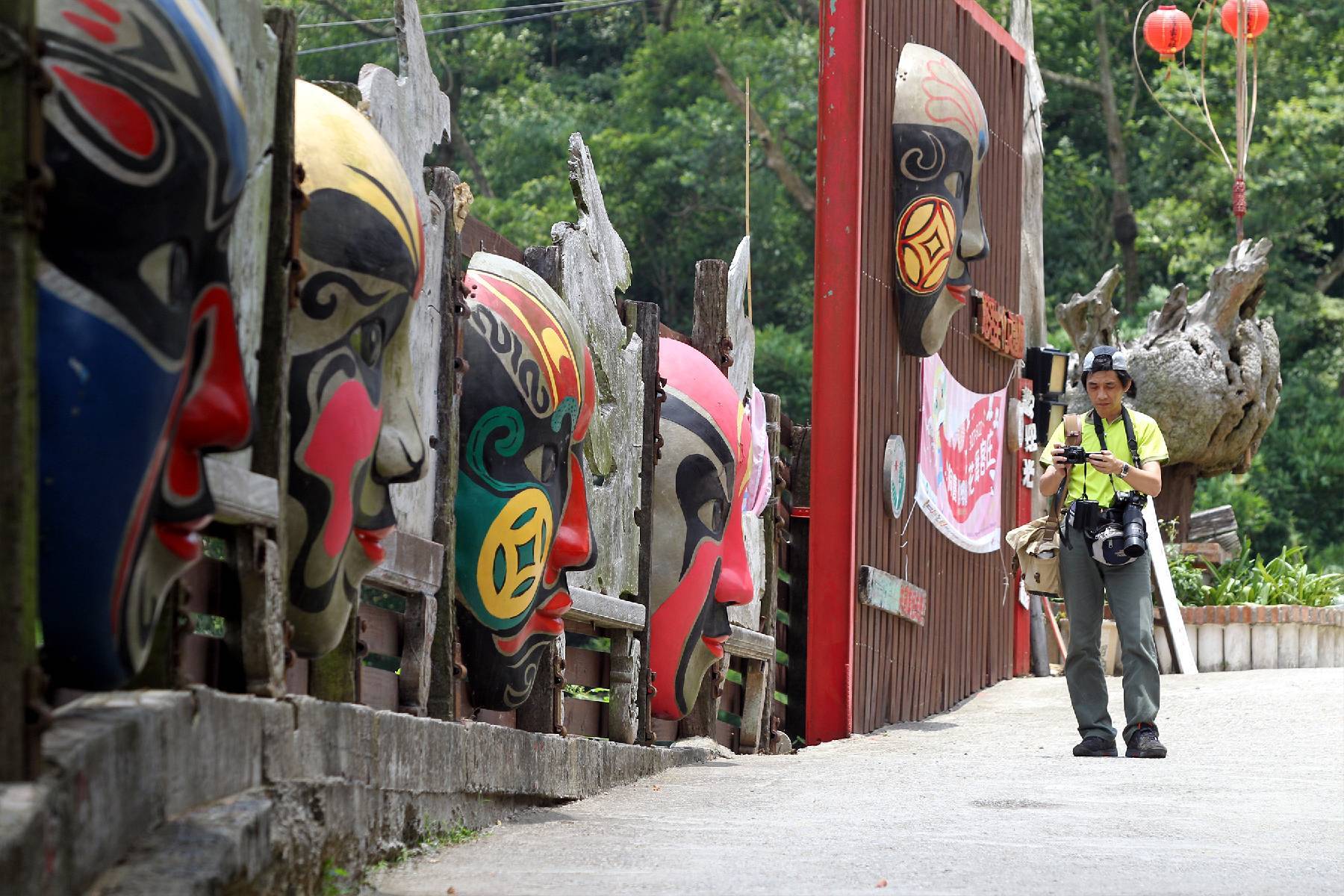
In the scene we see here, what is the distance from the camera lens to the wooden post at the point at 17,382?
2.44m

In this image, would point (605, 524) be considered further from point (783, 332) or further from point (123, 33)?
point (783, 332)

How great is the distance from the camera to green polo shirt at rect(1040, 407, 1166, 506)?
804cm

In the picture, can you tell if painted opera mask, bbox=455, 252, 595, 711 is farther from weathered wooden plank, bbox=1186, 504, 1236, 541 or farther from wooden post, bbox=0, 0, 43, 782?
weathered wooden plank, bbox=1186, 504, 1236, 541

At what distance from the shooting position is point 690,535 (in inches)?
305

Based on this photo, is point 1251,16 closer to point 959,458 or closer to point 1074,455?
point 959,458

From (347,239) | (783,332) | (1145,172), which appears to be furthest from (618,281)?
(1145,172)

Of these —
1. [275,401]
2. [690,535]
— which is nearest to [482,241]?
[690,535]

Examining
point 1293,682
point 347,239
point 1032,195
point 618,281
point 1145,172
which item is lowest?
point 1293,682

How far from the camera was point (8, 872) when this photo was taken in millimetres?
2305

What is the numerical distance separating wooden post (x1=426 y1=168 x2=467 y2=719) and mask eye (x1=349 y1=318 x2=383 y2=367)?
1.13 m

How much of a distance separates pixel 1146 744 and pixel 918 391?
3538 millimetres

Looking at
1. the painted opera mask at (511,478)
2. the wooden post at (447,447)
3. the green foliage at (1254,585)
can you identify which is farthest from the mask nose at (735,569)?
the green foliage at (1254,585)

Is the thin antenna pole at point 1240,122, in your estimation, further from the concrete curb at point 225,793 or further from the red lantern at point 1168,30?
the concrete curb at point 225,793

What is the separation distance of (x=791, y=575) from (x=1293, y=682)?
2899 millimetres
